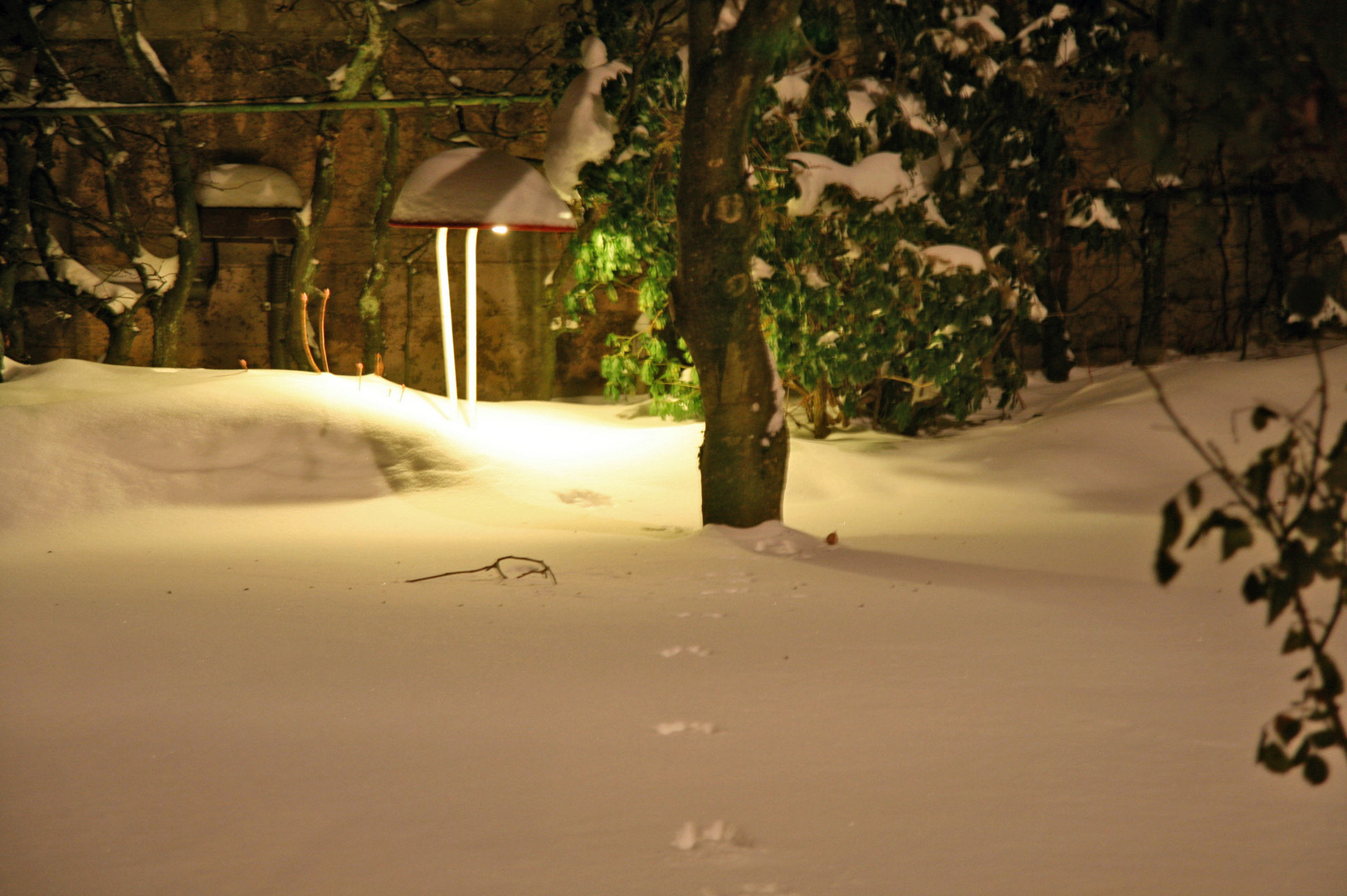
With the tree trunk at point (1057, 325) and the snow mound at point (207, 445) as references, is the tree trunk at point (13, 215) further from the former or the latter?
the tree trunk at point (1057, 325)

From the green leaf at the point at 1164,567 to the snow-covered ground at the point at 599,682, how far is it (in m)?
1.30

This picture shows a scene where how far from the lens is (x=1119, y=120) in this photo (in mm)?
2389

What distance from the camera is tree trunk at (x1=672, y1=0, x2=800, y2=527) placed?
6.85 meters

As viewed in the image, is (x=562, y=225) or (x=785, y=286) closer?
(x=785, y=286)

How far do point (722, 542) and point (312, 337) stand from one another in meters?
8.40

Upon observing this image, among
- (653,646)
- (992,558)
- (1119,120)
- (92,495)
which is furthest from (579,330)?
(1119,120)

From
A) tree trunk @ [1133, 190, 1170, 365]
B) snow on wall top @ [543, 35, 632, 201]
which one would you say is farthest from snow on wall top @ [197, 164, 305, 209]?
tree trunk @ [1133, 190, 1170, 365]

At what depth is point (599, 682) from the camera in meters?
4.59

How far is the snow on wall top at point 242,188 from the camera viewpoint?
44.6ft

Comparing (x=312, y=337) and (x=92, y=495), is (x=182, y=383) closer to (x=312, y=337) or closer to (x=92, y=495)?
Result: (x=92, y=495)

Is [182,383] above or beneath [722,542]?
above

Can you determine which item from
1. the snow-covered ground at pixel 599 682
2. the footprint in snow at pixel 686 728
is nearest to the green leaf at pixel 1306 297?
the snow-covered ground at pixel 599 682

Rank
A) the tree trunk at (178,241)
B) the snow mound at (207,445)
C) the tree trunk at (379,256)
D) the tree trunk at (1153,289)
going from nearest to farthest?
the snow mound at (207,445) < the tree trunk at (178,241) < the tree trunk at (379,256) < the tree trunk at (1153,289)

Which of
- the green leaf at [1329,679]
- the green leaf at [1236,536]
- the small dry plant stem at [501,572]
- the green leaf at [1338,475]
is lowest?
the small dry plant stem at [501,572]
